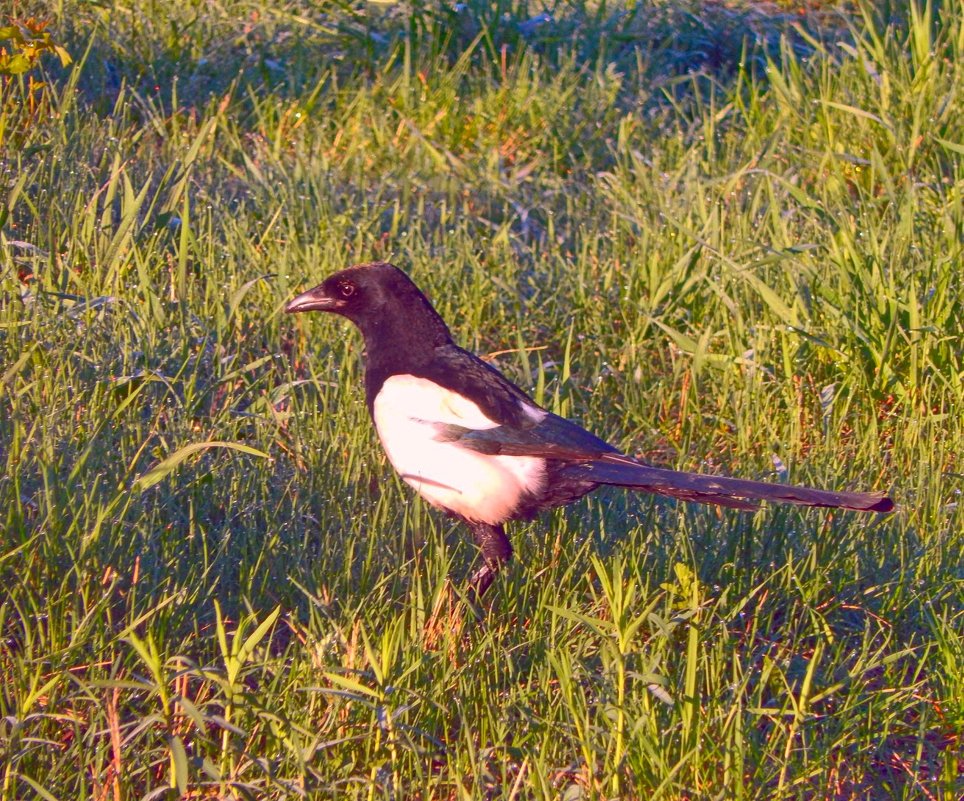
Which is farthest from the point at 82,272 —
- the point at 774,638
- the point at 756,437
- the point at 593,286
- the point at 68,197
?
the point at 774,638

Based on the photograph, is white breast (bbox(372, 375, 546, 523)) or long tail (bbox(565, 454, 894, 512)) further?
white breast (bbox(372, 375, 546, 523))

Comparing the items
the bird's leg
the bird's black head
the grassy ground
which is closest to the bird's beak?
the bird's black head

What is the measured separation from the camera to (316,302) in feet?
11.7

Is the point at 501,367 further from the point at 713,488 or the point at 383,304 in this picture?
the point at 713,488

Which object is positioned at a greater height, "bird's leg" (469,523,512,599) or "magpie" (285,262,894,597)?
"magpie" (285,262,894,597)

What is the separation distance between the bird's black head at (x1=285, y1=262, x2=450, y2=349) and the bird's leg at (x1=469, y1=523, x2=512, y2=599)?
503 millimetres

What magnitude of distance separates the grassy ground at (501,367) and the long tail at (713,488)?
0.16 m

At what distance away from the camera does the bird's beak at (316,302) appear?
139 inches

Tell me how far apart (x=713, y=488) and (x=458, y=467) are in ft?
2.03

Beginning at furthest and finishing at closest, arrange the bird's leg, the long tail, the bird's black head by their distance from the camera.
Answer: the bird's black head, the bird's leg, the long tail

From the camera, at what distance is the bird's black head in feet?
11.3

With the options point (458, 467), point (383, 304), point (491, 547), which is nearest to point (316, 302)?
point (383, 304)

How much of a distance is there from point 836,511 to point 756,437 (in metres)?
0.55

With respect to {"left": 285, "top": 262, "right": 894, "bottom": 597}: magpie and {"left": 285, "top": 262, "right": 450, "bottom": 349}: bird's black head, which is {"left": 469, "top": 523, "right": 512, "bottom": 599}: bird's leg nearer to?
{"left": 285, "top": 262, "right": 894, "bottom": 597}: magpie
